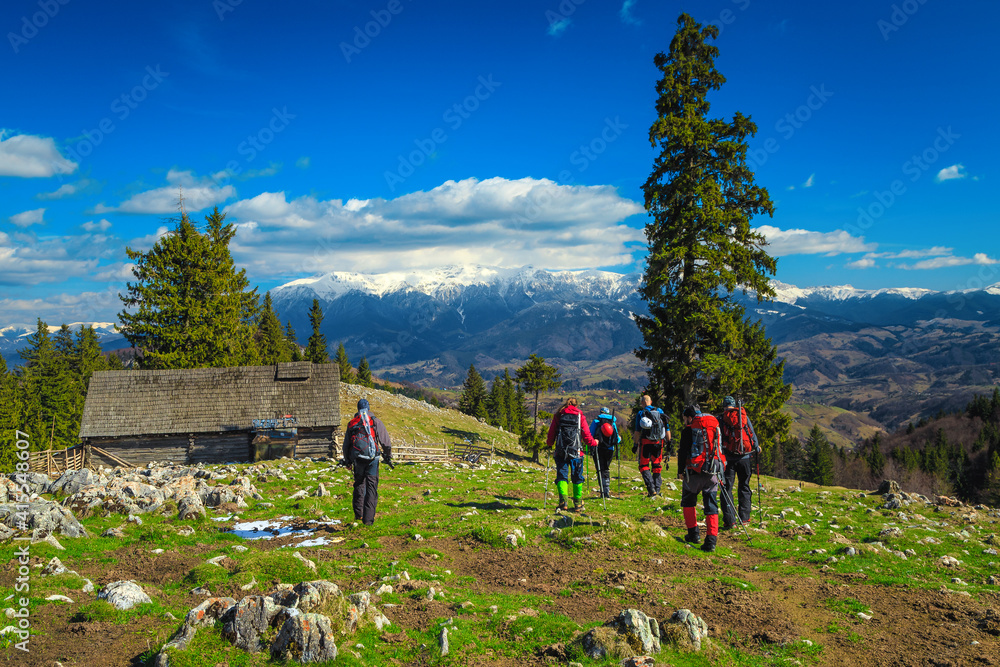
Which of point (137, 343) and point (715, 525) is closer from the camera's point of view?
point (715, 525)

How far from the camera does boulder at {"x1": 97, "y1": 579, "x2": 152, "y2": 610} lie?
701cm

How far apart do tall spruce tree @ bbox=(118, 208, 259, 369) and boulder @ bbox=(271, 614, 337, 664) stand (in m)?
38.0

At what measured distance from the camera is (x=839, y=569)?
9.66 metres

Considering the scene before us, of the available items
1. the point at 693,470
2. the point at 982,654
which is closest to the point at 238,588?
the point at 693,470

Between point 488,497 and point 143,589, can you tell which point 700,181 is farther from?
point 143,589

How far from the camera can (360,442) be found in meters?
12.4

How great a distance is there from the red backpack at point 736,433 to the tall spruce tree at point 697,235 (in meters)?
8.65

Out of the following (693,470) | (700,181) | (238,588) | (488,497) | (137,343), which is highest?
(700,181)

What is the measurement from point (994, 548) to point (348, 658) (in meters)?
13.3

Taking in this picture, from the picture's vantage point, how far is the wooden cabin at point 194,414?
31.9m

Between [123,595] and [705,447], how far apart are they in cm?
1023

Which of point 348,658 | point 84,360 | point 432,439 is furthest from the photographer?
point 84,360
